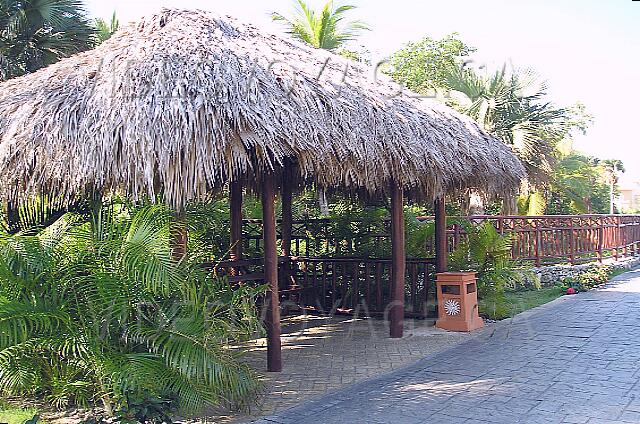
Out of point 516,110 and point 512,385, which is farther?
point 516,110

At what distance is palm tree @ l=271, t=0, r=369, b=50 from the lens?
16469 mm

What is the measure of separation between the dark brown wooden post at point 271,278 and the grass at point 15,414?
2106 mm

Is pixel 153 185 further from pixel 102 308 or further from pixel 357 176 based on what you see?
pixel 357 176

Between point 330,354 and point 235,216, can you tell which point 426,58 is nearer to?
point 235,216

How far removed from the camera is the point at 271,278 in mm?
6180

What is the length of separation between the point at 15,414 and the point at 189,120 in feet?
8.67

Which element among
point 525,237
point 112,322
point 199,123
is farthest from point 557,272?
point 112,322

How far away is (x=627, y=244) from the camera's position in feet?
57.2

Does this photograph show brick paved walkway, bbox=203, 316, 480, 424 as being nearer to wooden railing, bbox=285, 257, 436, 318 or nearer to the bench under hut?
wooden railing, bbox=285, 257, 436, 318

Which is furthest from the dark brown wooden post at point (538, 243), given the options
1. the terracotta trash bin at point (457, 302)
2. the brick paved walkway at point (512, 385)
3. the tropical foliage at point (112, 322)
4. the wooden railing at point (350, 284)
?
the tropical foliage at point (112, 322)

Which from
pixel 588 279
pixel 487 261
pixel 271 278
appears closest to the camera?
pixel 271 278

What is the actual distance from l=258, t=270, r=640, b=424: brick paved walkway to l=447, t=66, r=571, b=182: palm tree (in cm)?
699

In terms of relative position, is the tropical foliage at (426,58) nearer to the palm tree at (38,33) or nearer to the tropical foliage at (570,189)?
the tropical foliage at (570,189)

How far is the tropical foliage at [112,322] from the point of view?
4.36 metres
